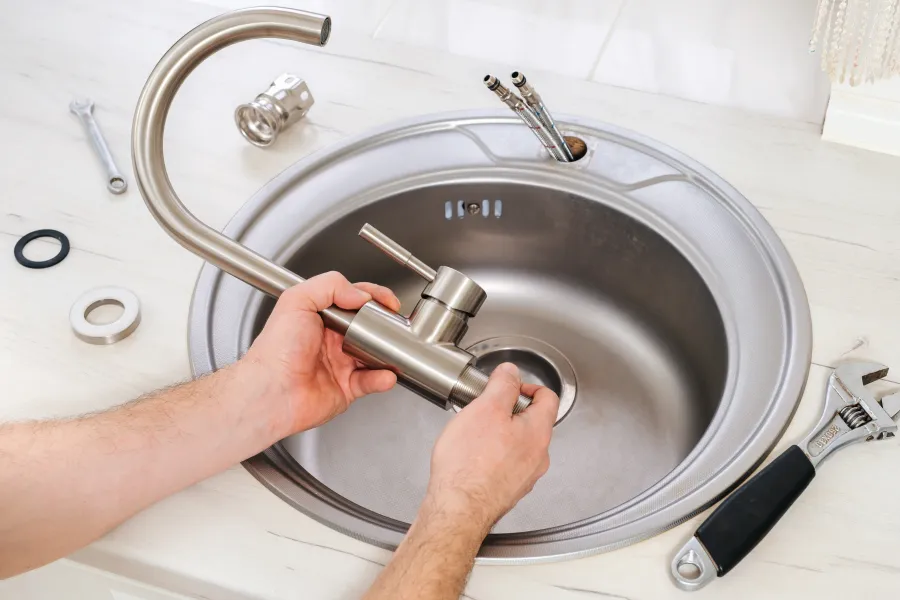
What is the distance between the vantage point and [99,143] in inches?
44.1

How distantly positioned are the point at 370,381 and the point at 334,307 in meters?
0.10

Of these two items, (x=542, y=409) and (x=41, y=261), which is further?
(x=41, y=261)

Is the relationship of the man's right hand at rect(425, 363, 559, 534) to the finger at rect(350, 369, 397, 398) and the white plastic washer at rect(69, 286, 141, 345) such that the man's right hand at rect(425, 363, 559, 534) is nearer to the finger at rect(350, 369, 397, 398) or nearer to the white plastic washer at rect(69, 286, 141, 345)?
the finger at rect(350, 369, 397, 398)

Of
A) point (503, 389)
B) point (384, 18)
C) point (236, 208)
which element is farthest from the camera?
point (384, 18)

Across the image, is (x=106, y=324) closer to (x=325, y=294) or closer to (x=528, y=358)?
(x=325, y=294)

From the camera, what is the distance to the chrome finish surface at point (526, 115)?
935 millimetres

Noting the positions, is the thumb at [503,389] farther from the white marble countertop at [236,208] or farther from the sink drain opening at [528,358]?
the sink drain opening at [528,358]

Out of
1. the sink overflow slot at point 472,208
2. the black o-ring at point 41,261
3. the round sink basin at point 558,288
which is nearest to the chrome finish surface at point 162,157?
the round sink basin at point 558,288

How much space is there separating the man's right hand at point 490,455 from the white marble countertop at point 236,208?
0.06 meters

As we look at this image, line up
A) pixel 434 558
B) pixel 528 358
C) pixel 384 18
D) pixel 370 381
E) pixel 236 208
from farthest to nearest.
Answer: pixel 384 18, pixel 528 358, pixel 236 208, pixel 370 381, pixel 434 558

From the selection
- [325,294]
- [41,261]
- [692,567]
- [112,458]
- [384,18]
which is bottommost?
[692,567]

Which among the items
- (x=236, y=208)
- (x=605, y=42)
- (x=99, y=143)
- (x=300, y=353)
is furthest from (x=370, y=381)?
(x=605, y=42)

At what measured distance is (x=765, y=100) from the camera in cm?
114

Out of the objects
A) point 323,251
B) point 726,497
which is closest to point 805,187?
point 726,497
